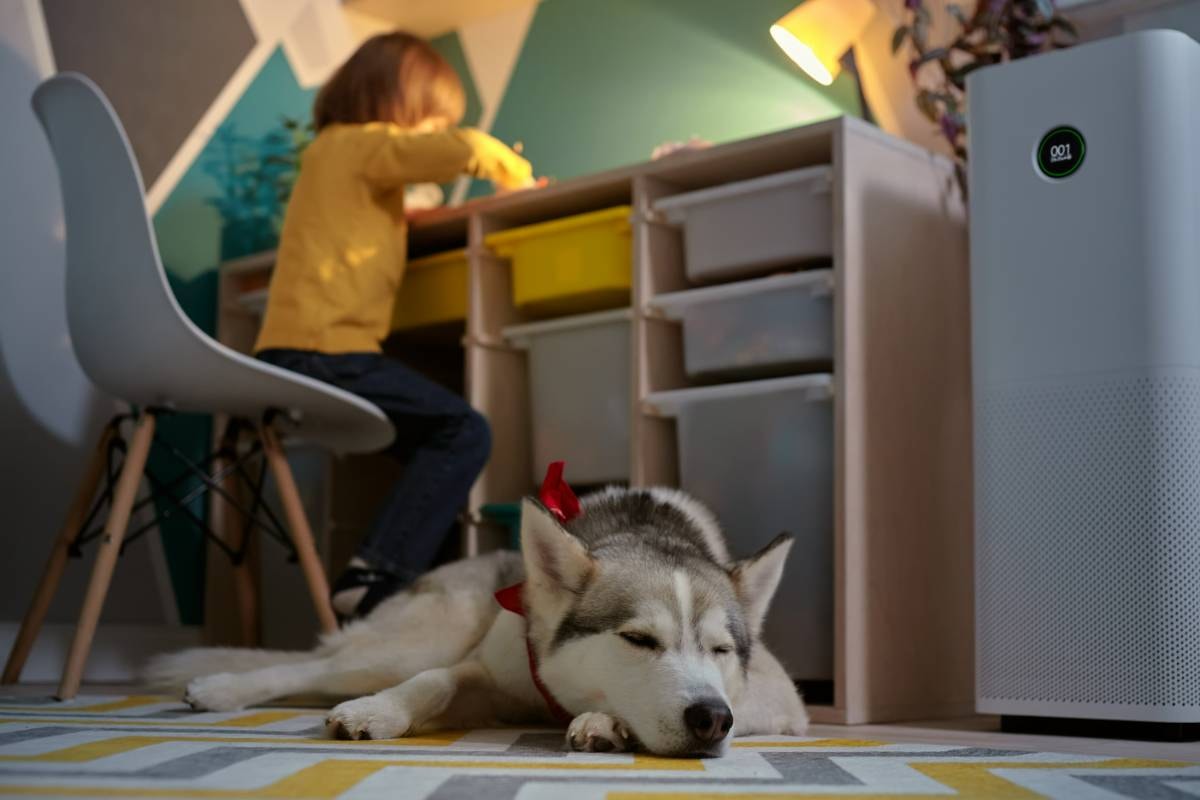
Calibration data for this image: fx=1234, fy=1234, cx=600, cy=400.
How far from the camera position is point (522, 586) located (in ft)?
5.66

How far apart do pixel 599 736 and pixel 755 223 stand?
4.20ft

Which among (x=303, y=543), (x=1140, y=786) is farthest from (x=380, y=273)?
(x=1140, y=786)

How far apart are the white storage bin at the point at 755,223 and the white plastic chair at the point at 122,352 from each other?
2.49 feet

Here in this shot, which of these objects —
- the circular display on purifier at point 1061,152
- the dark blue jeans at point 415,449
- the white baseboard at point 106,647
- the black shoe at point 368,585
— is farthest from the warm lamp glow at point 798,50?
the white baseboard at point 106,647

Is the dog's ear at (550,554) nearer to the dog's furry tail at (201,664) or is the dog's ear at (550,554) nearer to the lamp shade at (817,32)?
the dog's furry tail at (201,664)

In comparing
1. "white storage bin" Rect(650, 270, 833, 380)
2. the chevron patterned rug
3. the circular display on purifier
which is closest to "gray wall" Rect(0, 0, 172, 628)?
the chevron patterned rug

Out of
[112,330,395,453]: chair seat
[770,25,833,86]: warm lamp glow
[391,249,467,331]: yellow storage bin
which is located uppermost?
[770,25,833,86]: warm lamp glow

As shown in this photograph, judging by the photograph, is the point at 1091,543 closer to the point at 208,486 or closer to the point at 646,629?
the point at 646,629

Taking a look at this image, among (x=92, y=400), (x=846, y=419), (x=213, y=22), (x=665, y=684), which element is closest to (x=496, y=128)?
(x=213, y=22)

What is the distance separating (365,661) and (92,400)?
1.57m

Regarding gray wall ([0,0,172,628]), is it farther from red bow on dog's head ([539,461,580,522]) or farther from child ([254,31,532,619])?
red bow on dog's head ([539,461,580,522])

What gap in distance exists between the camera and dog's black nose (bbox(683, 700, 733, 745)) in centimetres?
137

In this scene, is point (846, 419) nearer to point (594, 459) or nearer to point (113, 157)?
point (594, 459)

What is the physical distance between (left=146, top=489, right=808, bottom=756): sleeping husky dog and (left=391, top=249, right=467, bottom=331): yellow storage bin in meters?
1.01
